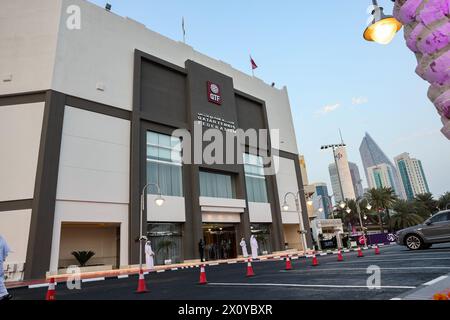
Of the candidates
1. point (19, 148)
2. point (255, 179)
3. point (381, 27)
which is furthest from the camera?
point (255, 179)

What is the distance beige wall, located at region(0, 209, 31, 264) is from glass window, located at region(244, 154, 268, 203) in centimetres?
2032

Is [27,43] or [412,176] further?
[412,176]

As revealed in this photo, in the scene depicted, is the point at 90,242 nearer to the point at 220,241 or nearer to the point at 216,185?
the point at 220,241

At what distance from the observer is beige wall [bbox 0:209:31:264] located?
1786 cm

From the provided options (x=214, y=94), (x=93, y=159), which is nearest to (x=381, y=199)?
(x=214, y=94)

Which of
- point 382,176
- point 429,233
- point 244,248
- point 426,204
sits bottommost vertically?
point 429,233

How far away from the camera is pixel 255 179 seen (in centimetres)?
3469

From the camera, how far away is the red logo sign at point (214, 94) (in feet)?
103

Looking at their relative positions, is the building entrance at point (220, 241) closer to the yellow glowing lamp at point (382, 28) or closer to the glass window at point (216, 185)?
the glass window at point (216, 185)

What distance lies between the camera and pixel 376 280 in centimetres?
701

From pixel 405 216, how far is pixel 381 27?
188 ft

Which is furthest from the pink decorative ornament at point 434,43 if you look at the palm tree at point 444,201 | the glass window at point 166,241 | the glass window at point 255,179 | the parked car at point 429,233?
the palm tree at point 444,201

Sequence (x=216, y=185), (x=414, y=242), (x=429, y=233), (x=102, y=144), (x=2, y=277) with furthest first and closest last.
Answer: (x=216, y=185) → (x=102, y=144) → (x=414, y=242) → (x=429, y=233) → (x=2, y=277)
